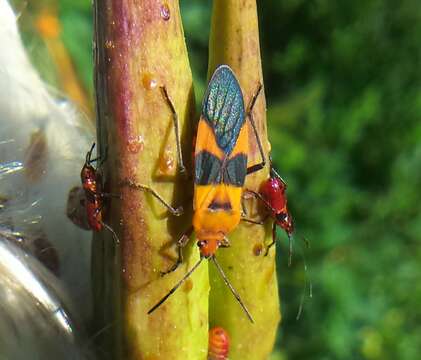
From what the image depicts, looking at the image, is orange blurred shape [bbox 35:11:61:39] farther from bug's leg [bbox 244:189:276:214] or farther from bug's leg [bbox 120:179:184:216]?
bug's leg [bbox 120:179:184:216]

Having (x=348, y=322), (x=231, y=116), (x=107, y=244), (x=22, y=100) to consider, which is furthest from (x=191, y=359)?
(x=348, y=322)

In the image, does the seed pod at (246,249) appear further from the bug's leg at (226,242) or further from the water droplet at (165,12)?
the water droplet at (165,12)

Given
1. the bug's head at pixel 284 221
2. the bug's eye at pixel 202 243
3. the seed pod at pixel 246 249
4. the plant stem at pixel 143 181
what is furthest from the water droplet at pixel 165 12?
the bug's head at pixel 284 221

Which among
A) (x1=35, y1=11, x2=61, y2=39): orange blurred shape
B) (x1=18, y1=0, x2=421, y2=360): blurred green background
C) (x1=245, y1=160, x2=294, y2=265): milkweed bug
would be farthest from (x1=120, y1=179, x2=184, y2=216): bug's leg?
(x1=18, y1=0, x2=421, y2=360): blurred green background

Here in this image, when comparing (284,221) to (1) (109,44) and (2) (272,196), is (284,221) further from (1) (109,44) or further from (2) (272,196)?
(1) (109,44)

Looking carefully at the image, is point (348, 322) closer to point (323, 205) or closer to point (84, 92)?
point (323, 205)

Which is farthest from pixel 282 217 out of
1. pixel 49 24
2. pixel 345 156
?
pixel 345 156

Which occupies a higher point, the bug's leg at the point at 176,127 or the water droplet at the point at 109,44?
the water droplet at the point at 109,44
